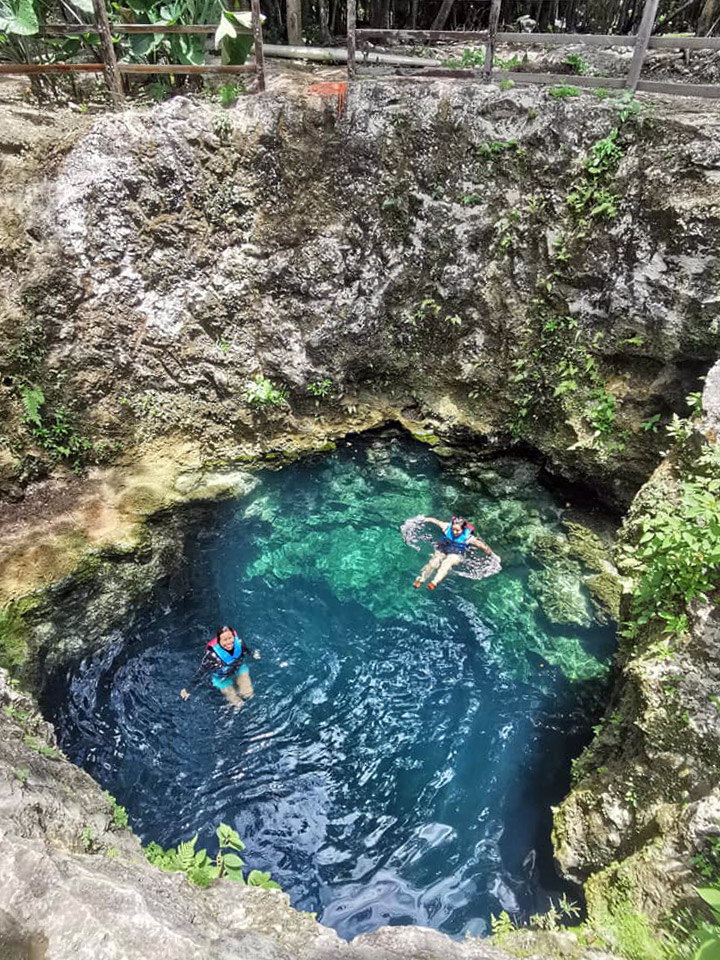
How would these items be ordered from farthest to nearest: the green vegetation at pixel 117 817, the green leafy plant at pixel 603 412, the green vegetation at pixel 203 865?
1. the green leafy plant at pixel 603 412
2. the green vegetation at pixel 117 817
3. the green vegetation at pixel 203 865

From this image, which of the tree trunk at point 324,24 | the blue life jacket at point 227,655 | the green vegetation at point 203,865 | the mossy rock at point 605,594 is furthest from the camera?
the tree trunk at point 324,24

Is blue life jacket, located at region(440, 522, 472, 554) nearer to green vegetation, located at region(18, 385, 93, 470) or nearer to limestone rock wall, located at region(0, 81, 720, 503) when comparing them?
limestone rock wall, located at region(0, 81, 720, 503)

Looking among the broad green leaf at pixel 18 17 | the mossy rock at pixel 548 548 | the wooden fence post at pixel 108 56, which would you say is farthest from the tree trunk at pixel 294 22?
the mossy rock at pixel 548 548

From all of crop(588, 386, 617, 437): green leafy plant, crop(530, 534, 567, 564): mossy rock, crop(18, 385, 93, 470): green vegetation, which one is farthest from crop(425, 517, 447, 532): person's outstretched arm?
crop(18, 385, 93, 470): green vegetation

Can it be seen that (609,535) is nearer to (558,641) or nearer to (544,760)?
(558,641)

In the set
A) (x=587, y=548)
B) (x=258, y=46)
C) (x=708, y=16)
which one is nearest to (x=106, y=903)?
(x=587, y=548)

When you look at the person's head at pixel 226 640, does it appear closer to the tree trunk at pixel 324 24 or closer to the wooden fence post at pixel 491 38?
the wooden fence post at pixel 491 38

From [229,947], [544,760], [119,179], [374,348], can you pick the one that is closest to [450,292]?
[374,348]

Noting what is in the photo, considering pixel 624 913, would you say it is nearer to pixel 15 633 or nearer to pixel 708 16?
pixel 15 633
